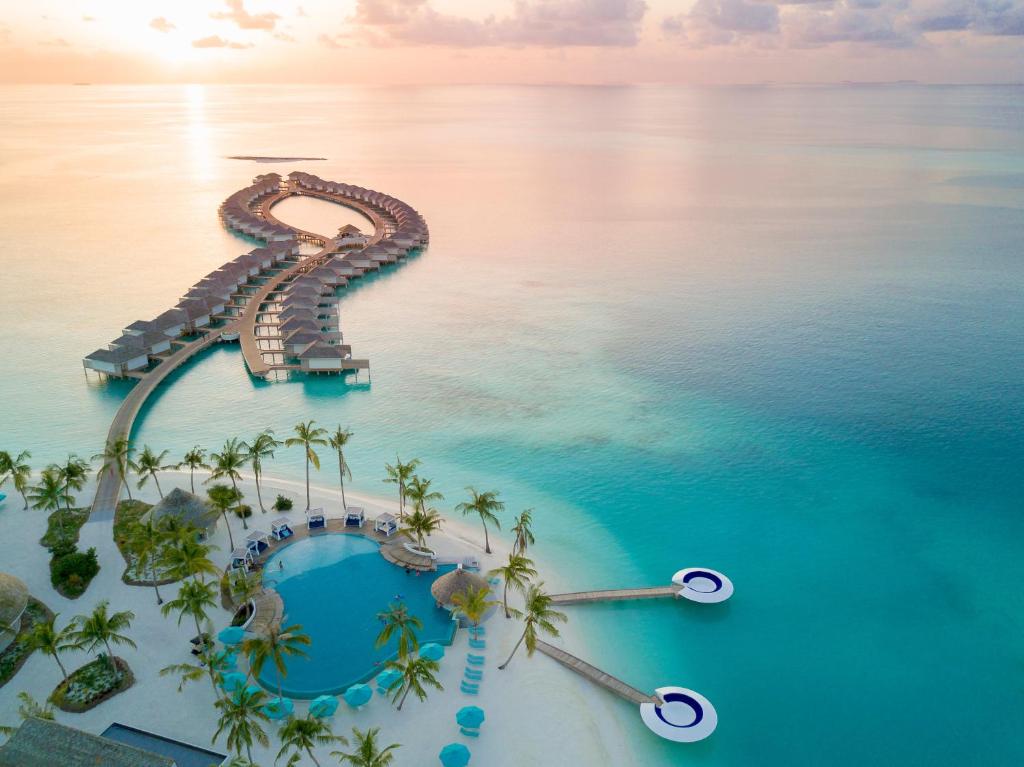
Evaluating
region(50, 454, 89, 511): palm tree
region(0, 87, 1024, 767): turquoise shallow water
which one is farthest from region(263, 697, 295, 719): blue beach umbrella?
region(50, 454, 89, 511): palm tree

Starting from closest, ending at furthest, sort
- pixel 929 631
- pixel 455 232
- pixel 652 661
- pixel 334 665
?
1. pixel 334 665
2. pixel 652 661
3. pixel 929 631
4. pixel 455 232

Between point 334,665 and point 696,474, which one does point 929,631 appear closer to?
point 696,474

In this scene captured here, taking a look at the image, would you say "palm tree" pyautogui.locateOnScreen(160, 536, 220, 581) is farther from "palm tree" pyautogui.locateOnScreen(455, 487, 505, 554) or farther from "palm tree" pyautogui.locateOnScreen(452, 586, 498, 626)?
"palm tree" pyautogui.locateOnScreen(455, 487, 505, 554)

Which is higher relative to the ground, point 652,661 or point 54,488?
point 54,488

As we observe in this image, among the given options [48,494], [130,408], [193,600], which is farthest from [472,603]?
[130,408]

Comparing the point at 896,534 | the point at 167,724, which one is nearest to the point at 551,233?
the point at 896,534

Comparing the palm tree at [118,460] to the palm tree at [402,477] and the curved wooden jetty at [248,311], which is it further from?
the palm tree at [402,477]

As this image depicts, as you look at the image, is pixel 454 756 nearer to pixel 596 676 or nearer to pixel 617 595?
pixel 596 676
